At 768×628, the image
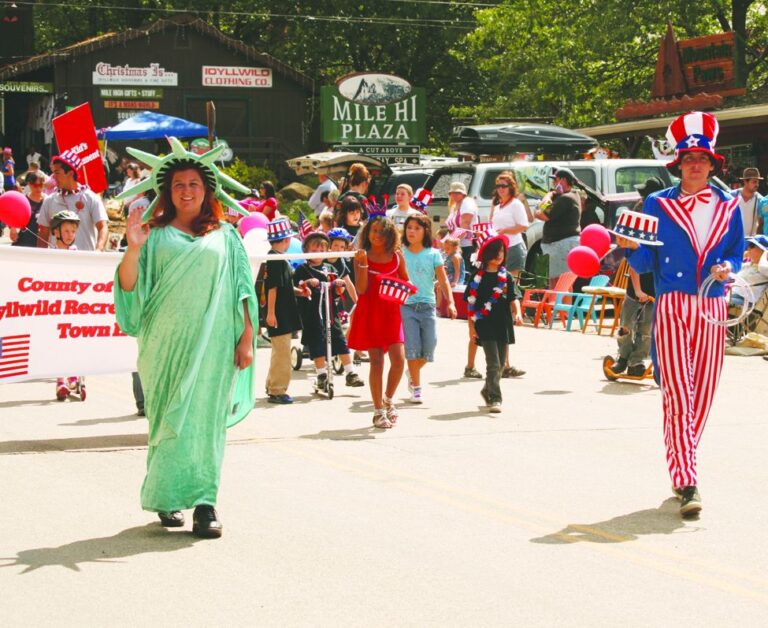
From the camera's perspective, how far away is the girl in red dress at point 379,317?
432 inches

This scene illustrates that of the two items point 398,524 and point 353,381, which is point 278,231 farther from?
point 398,524

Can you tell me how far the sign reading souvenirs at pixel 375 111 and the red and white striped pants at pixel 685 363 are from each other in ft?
87.2

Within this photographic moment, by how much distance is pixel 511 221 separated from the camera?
1684 centimetres

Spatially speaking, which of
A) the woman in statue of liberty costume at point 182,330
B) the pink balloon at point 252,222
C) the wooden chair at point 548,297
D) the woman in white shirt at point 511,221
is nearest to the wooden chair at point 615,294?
the wooden chair at point 548,297

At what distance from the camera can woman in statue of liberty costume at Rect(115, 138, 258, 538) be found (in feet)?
23.1

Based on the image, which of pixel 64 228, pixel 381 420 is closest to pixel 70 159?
pixel 64 228

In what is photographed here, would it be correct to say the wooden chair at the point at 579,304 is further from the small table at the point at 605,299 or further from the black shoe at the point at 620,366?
the black shoe at the point at 620,366

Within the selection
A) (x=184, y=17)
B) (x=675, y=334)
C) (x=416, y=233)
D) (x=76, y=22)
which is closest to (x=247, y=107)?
(x=184, y=17)

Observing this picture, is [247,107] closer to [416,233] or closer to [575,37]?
[575,37]

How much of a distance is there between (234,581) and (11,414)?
18.4 feet

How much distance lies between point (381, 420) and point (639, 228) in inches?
136

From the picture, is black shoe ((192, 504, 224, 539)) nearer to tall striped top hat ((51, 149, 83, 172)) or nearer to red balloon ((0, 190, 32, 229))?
tall striped top hat ((51, 149, 83, 172))

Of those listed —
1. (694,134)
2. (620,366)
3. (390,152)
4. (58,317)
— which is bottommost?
(620,366)

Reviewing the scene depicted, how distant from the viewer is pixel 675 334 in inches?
316
